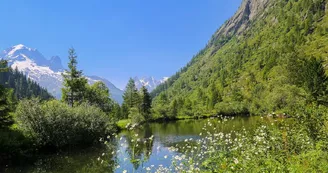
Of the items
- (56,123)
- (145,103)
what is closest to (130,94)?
(145,103)

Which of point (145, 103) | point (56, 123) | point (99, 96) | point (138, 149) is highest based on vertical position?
point (99, 96)

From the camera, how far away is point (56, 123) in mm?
39781

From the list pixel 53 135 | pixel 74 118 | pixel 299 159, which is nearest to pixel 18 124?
pixel 53 135

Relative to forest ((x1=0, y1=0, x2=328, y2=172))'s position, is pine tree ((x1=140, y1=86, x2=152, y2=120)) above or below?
above

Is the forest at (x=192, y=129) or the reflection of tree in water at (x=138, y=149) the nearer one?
the reflection of tree in water at (x=138, y=149)

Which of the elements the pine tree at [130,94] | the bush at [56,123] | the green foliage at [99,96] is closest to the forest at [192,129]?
the bush at [56,123]

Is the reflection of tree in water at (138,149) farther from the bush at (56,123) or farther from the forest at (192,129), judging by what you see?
the bush at (56,123)

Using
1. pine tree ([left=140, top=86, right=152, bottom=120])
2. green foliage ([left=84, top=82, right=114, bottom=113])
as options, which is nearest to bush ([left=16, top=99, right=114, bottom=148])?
green foliage ([left=84, top=82, right=114, bottom=113])

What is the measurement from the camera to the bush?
37.2 metres

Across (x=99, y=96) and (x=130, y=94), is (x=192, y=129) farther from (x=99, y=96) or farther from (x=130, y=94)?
(x=130, y=94)

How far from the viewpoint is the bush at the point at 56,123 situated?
1467 inches

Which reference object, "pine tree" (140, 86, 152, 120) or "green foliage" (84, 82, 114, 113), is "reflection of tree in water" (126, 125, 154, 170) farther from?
"pine tree" (140, 86, 152, 120)

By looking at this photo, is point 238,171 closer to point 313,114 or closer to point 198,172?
point 198,172

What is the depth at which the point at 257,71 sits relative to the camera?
188 meters
